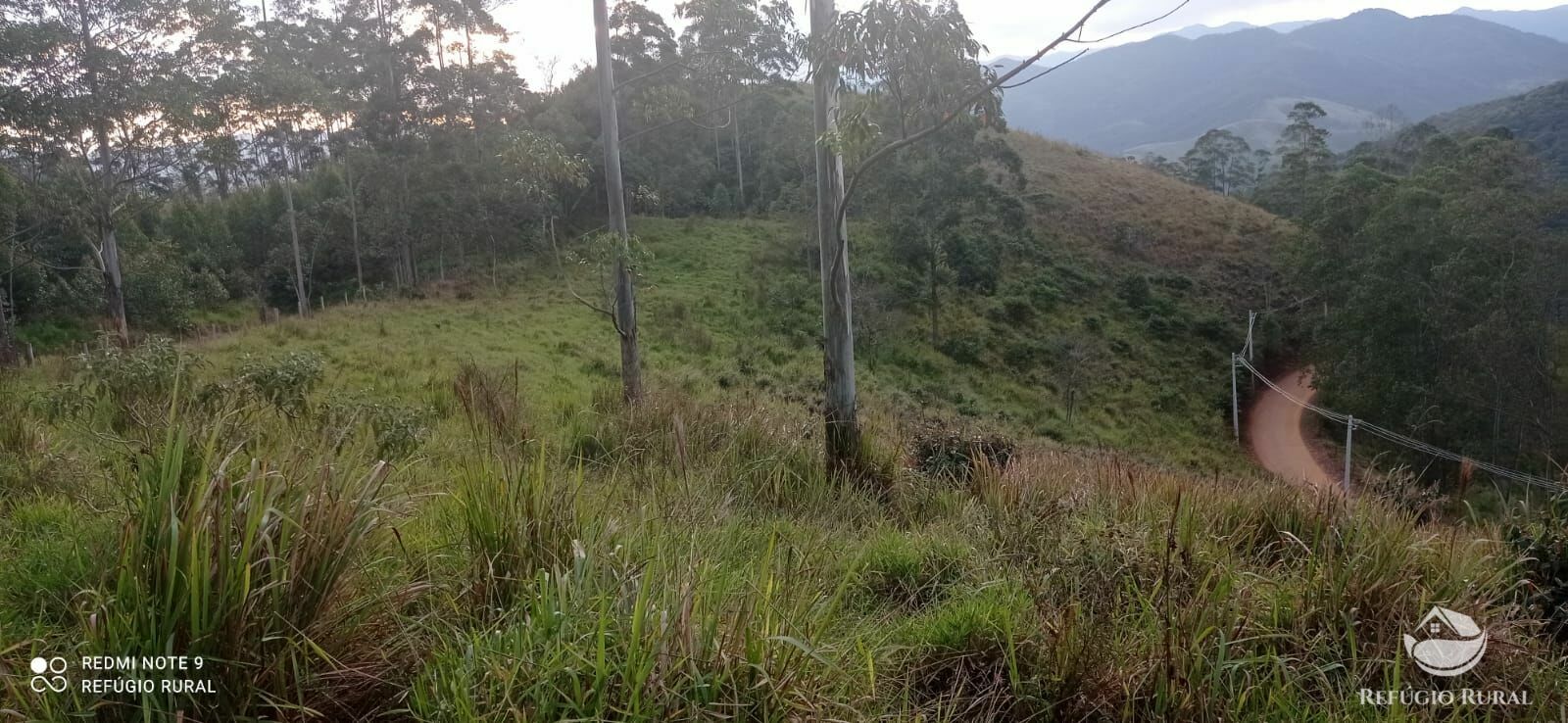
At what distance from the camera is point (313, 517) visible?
2055 mm

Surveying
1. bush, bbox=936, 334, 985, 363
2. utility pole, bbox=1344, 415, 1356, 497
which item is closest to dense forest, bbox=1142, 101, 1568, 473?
utility pole, bbox=1344, 415, 1356, 497

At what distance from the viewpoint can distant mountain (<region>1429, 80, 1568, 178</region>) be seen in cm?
4853

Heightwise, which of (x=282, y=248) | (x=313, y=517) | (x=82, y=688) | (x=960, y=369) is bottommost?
(x=960, y=369)

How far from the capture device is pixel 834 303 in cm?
545

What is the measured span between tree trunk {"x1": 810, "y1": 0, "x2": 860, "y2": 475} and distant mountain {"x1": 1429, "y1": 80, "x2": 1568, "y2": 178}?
57.5m

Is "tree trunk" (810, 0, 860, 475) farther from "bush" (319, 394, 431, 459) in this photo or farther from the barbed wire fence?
the barbed wire fence

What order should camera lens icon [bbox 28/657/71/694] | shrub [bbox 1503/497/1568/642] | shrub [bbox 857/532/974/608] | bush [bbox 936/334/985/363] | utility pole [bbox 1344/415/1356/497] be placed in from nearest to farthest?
camera lens icon [bbox 28/657/71/694], shrub [bbox 1503/497/1568/642], shrub [bbox 857/532/974/608], utility pole [bbox 1344/415/1356/497], bush [bbox 936/334/985/363]

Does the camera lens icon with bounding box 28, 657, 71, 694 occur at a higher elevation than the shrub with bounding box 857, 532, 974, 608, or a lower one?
higher

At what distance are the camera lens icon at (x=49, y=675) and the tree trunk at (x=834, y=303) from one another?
3.97 m

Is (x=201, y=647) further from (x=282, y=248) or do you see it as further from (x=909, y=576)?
(x=282, y=248)

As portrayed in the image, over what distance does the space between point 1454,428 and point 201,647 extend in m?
28.2

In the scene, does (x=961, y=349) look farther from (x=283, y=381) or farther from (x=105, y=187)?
(x=105, y=187)

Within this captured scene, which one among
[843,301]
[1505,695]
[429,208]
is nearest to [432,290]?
[429,208]

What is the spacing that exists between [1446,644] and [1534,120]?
74.1m
